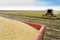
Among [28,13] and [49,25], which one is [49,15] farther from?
[28,13]

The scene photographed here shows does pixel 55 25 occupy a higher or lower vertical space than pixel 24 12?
lower

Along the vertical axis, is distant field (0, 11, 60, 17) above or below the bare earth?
above

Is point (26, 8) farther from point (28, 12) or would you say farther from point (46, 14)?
point (46, 14)

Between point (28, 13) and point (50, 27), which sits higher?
point (28, 13)

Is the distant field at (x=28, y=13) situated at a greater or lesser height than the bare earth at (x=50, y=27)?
greater

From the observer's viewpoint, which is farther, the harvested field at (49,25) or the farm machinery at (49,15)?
the farm machinery at (49,15)

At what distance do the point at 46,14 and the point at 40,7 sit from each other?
175mm

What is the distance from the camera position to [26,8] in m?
2.86

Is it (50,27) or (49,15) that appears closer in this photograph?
(50,27)

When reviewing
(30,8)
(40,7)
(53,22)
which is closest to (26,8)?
(30,8)

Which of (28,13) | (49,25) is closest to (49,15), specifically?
(49,25)

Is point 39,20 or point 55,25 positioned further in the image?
point 39,20

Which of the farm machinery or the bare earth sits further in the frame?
the farm machinery

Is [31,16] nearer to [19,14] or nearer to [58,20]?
[19,14]
